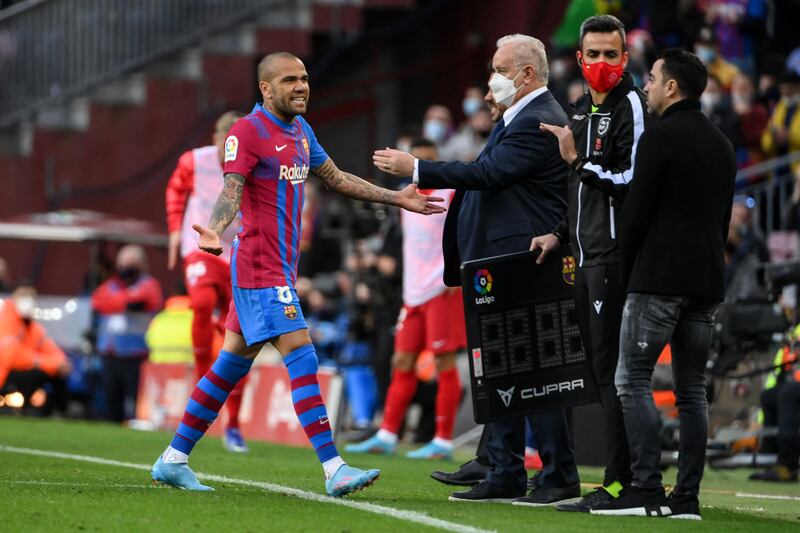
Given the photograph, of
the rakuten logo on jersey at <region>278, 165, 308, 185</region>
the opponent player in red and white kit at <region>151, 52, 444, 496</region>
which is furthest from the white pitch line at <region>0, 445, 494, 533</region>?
the rakuten logo on jersey at <region>278, 165, 308, 185</region>

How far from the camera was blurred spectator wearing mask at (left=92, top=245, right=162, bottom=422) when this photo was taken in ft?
63.9

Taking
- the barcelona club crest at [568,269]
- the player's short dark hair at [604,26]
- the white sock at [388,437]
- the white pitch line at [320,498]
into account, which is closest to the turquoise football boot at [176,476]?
the white pitch line at [320,498]

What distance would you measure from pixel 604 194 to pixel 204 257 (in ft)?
16.4

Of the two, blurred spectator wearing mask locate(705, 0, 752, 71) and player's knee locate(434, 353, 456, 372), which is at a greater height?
blurred spectator wearing mask locate(705, 0, 752, 71)

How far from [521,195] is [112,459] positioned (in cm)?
386

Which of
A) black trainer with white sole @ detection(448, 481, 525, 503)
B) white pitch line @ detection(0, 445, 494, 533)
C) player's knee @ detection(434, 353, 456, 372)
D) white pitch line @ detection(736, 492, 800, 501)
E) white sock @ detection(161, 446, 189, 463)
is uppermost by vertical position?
player's knee @ detection(434, 353, 456, 372)

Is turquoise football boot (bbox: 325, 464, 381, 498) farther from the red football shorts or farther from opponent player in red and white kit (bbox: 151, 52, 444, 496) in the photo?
the red football shorts

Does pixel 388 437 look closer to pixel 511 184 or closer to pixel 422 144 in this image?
pixel 422 144

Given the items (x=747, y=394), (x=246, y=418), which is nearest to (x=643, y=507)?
(x=747, y=394)

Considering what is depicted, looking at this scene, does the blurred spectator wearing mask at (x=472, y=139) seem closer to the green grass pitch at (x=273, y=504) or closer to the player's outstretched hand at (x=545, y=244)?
the green grass pitch at (x=273, y=504)

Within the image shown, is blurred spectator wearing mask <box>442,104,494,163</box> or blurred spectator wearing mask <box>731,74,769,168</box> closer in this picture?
blurred spectator wearing mask <box>731,74,769,168</box>

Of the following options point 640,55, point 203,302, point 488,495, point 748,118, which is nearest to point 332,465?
point 488,495

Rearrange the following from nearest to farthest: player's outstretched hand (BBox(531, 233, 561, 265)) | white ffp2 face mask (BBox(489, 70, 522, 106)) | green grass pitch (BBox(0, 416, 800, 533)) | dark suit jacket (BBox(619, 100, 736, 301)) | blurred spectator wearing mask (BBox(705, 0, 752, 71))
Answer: green grass pitch (BBox(0, 416, 800, 533)), dark suit jacket (BBox(619, 100, 736, 301)), player's outstretched hand (BBox(531, 233, 561, 265)), white ffp2 face mask (BBox(489, 70, 522, 106)), blurred spectator wearing mask (BBox(705, 0, 752, 71))

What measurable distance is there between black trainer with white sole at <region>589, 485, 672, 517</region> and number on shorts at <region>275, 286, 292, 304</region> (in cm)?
191
